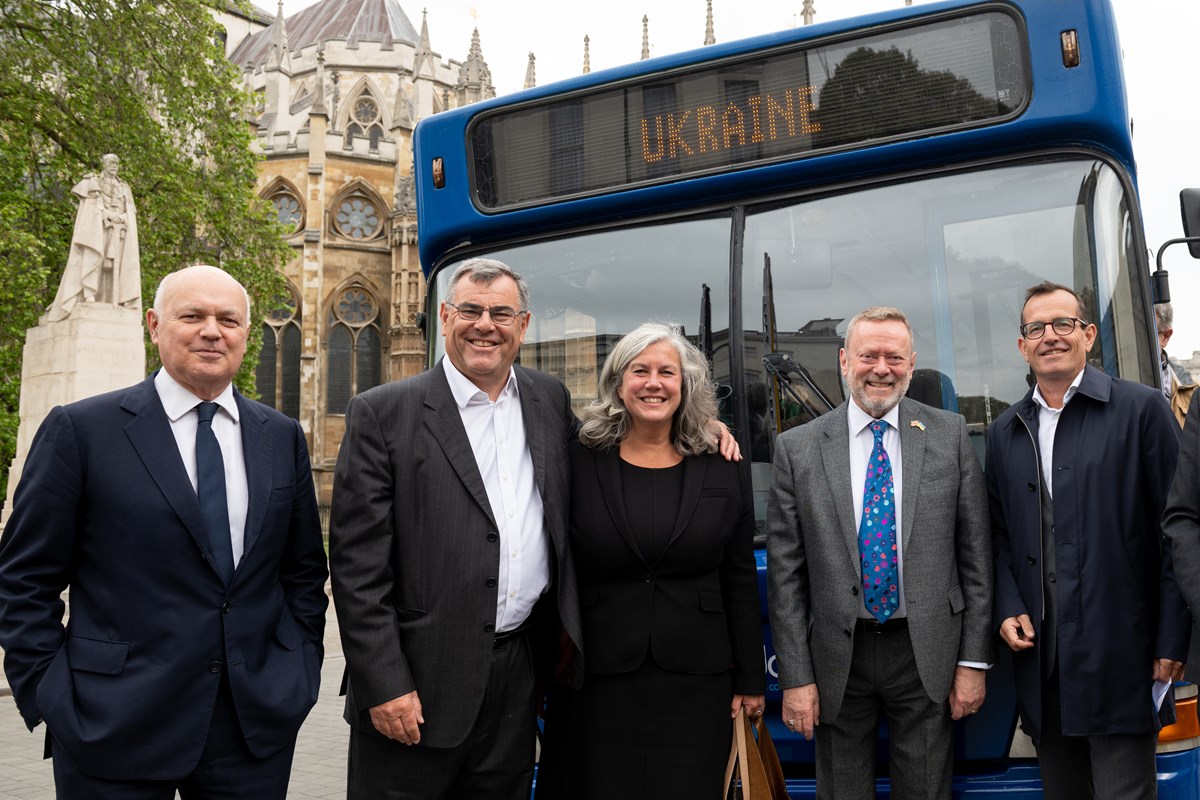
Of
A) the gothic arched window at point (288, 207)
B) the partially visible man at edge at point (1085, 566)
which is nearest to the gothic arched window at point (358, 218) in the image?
the gothic arched window at point (288, 207)

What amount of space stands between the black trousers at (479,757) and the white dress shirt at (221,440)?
65cm

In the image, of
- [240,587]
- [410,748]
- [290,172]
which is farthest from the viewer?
[290,172]

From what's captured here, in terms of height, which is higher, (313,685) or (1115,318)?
(1115,318)

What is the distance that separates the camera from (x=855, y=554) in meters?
2.70

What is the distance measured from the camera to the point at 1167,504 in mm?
2395

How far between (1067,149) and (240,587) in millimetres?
2747

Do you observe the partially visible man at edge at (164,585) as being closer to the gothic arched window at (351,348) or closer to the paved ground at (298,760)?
the paved ground at (298,760)

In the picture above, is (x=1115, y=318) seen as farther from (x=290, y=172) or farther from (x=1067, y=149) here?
(x=290, y=172)

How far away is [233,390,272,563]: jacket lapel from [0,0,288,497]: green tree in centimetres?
1283

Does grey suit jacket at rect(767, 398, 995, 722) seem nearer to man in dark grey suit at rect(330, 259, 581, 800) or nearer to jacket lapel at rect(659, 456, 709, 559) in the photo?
jacket lapel at rect(659, 456, 709, 559)

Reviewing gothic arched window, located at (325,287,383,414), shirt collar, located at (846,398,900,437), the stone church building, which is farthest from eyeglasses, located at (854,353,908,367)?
gothic arched window, located at (325,287,383,414)

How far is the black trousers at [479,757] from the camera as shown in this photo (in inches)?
99.2

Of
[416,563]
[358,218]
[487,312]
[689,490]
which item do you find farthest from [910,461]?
[358,218]

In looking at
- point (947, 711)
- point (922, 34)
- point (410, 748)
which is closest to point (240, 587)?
point (410, 748)
